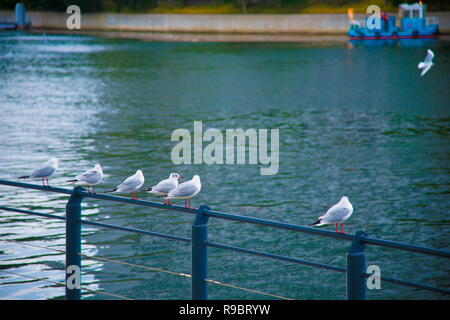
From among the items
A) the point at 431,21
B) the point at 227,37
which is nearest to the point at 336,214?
the point at 431,21

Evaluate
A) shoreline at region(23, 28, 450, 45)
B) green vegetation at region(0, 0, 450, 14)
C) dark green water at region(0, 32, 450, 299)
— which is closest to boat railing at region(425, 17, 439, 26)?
shoreline at region(23, 28, 450, 45)

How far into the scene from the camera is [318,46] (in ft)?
238

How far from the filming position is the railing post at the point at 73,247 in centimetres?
606

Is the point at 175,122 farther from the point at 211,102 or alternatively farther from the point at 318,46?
the point at 318,46

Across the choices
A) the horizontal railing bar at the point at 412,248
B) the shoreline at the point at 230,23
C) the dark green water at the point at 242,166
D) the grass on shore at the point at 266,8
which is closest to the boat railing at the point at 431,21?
the shoreline at the point at 230,23

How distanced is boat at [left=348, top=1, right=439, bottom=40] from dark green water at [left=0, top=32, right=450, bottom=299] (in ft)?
96.9

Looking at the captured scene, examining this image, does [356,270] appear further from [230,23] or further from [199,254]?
[230,23]

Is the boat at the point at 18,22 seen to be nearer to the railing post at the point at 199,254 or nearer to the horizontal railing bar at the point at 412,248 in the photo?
the railing post at the point at 199,254

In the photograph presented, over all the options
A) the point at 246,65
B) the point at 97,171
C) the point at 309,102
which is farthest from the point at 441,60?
the point at 97,171

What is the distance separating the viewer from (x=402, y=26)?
3226 inches

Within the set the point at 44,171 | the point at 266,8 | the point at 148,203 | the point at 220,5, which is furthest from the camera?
the point at 220,5

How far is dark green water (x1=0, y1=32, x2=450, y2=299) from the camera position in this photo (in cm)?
1140

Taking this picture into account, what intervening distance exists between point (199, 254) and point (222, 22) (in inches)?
3531
